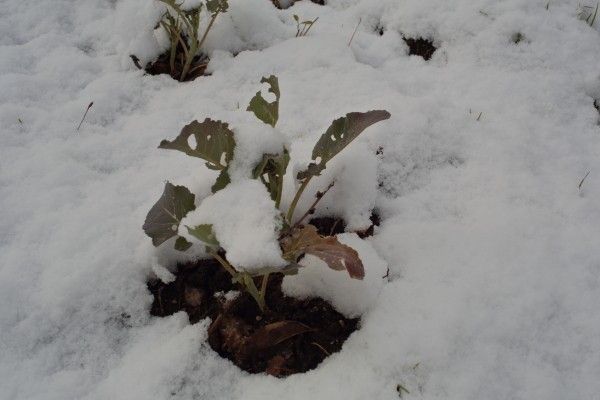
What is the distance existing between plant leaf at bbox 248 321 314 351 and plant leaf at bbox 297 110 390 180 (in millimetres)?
492

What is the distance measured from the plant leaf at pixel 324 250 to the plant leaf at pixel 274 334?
0.72 feet

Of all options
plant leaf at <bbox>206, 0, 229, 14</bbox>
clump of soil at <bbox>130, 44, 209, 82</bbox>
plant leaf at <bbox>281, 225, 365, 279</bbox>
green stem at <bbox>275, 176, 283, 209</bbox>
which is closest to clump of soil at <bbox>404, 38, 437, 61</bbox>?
plant leaf at <bbox>206, 0, 229, 14</bbox>

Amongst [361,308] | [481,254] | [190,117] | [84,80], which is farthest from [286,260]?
[84,80]

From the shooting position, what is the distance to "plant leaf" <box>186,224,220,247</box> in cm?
132

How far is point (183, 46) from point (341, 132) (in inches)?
50.1

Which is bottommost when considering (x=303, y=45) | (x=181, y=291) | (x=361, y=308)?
(x=181, y=291)

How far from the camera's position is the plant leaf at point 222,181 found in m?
1.58

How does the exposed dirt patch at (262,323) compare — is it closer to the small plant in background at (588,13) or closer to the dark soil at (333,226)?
the dark soil at (333,226)

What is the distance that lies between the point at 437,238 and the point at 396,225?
16cm

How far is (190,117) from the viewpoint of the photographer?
2.23m

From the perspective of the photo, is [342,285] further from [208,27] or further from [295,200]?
[208,27]

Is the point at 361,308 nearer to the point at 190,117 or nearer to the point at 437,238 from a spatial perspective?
the point at 437,238

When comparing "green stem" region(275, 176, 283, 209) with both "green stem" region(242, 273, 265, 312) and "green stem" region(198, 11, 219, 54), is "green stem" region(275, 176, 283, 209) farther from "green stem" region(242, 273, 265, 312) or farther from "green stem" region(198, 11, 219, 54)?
"green stem" region(198, 11, 219, 54)

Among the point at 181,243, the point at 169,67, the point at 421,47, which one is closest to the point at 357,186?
the point at 181,243
